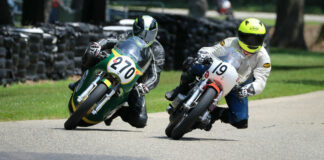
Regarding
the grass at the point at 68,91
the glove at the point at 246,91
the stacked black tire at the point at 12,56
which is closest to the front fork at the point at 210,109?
the glove at the point at 246,91

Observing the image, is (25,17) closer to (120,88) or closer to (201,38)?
(201,38)

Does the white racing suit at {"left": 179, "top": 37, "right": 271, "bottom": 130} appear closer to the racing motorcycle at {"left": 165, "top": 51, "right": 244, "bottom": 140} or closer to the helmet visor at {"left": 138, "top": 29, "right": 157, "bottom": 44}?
the racing motorcycle at {"left": 165, "top": 51, "right": 244, "bottom": 140}

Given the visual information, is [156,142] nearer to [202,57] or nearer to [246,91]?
[202,57]

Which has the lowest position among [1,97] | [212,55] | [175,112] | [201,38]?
[201,38]

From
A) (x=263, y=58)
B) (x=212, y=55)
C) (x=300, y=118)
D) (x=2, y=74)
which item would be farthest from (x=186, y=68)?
(x=2, y=74)

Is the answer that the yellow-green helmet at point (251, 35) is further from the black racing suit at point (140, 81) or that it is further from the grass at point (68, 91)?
the grass at point (68, 91)

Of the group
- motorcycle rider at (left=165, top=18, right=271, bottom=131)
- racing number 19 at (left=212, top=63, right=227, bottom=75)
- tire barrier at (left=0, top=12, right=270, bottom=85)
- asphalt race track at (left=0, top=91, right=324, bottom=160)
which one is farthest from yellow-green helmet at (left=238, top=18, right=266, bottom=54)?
tire barrier at (left=0, top=12, right=270, bottom=85)

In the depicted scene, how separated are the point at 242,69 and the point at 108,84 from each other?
1644 millimetres

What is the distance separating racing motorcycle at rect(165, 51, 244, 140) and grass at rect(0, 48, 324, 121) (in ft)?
9.42

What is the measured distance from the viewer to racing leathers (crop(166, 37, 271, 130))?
31.0 feet

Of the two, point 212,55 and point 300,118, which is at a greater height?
point 212,55

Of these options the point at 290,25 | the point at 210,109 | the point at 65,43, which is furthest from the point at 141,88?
the point at 290,25

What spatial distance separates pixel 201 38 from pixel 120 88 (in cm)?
1343

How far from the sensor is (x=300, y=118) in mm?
12484
